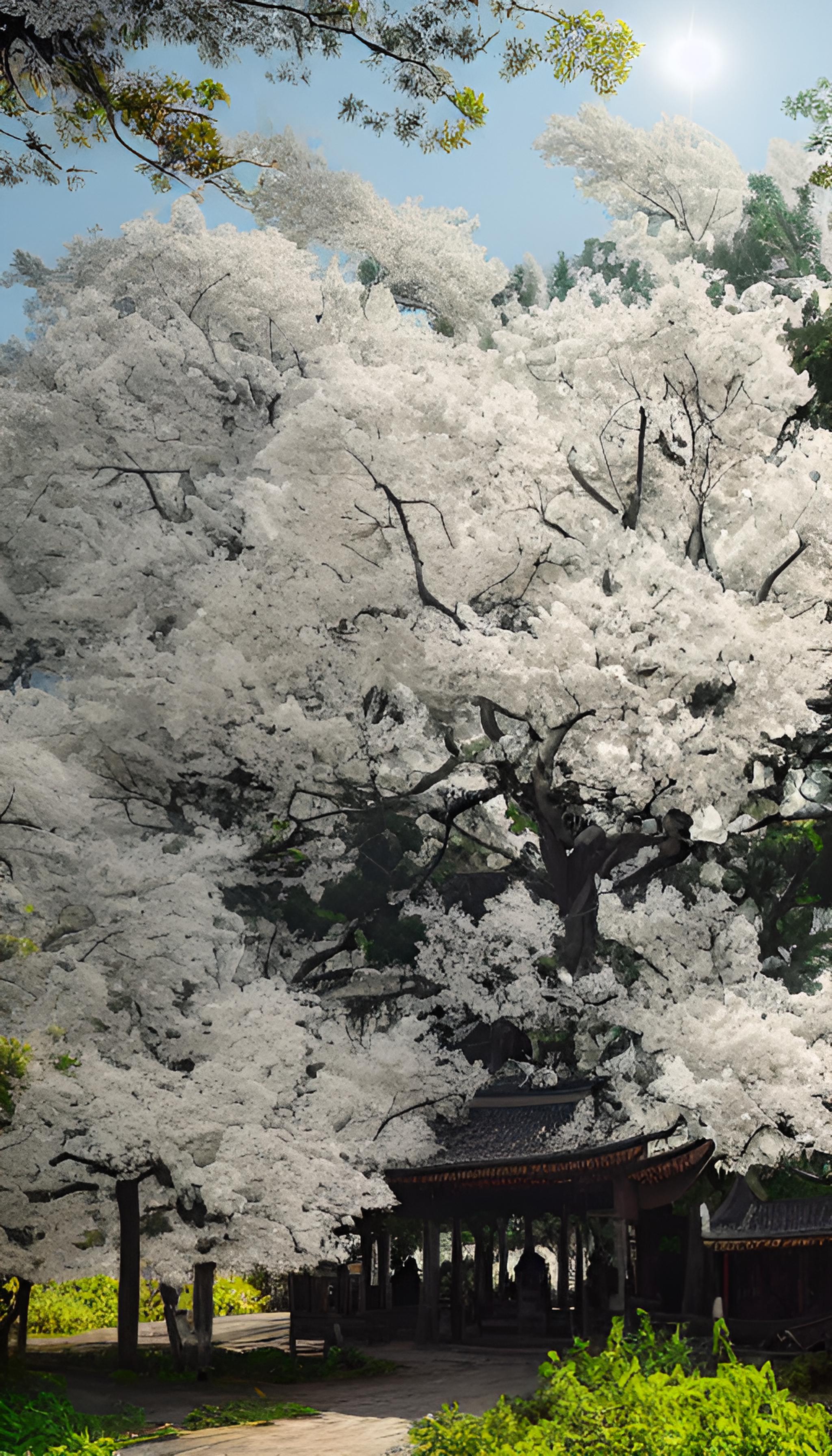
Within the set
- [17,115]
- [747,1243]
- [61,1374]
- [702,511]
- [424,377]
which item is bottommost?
[61,1374]

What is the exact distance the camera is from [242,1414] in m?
13.5

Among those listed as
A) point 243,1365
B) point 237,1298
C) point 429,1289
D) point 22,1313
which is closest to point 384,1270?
point 429,1289

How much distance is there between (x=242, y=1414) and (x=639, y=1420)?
24.5 ft

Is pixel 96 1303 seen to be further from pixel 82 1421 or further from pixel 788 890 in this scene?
pixel 788 890

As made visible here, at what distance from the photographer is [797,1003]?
1634 centimetres

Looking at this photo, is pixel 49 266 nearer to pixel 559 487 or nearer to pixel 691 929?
pixel 559 487

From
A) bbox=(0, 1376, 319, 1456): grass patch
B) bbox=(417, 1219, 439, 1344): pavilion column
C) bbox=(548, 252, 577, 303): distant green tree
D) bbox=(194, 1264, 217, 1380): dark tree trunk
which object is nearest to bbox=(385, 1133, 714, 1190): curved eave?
bbox=(417, 1219, 439, 1344): pavilion column

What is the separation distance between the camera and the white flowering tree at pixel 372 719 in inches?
602

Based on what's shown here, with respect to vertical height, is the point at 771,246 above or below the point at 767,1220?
above

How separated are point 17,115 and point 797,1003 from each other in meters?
13.8

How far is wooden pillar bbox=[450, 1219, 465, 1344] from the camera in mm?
19188

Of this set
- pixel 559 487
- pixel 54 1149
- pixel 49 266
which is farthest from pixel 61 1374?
pixel 49 266

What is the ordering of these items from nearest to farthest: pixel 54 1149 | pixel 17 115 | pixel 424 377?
pixel 17 115 < pixel 54 1149 < pixel 424 377

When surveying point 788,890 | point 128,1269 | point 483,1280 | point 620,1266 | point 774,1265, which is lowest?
point 483,1280
